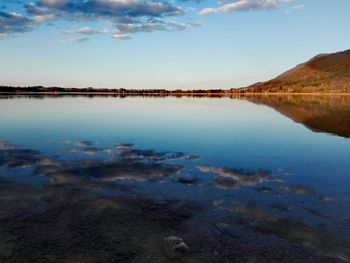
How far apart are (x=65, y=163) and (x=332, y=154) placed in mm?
15789

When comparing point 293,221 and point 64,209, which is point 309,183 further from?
point 64,209

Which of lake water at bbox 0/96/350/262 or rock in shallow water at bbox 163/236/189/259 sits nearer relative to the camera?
rock in shallow water at bbox 163/236/189/259

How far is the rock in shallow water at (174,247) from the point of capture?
8.88m

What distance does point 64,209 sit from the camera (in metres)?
11.9

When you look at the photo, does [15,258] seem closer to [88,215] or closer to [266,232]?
[88,215]

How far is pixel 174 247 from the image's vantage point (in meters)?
9.20

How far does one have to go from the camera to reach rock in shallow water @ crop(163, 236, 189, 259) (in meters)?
8.88

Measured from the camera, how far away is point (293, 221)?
11289 millimetres

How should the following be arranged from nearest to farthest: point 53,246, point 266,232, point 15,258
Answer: point 15,258, point 53,246, point 266,232

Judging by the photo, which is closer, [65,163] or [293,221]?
[293,221]

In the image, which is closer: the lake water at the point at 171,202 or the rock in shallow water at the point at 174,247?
the rock in shallow water at the point at 174,247

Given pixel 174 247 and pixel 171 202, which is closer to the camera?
pixel 174 247

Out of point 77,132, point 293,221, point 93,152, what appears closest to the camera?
point 293,221

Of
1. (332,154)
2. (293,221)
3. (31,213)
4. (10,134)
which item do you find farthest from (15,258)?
(10,134)
